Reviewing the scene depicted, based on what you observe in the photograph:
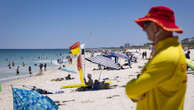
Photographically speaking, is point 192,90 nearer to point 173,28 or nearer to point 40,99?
point 40,99

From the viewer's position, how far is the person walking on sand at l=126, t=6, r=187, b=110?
1.20 metres

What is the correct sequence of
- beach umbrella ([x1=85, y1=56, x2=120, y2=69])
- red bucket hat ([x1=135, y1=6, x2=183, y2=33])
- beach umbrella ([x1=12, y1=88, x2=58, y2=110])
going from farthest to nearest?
beach umbrella ([x1=85, y1=56, x2=120, y2=69]) < beach umbrella ([x1=12, y1=88, x2=58, y2=110]) < red bucket hat ([x1=135, y1=6, x2=183, y2=33])

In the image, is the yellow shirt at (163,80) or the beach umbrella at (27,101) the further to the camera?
the beach umbrella at (27,101)

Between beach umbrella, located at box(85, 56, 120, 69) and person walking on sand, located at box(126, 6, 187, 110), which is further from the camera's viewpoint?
beach umbrella, located at box(85, 56, 120, 69)

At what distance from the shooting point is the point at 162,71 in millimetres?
1187

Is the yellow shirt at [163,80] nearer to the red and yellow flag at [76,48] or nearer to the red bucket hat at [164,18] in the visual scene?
the red bucket hat at [164,18]

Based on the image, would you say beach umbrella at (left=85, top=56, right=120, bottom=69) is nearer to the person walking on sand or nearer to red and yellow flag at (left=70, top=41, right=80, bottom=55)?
red and yellow flag at (left=70, top=41, right=80, bottom=55)

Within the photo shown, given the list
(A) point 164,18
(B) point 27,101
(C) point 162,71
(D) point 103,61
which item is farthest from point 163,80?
(D) point 103,61

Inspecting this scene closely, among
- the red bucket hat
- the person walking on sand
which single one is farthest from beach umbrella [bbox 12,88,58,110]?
the red bucket hat

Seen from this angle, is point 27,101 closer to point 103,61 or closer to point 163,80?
point 163,80

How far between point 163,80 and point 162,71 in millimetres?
73

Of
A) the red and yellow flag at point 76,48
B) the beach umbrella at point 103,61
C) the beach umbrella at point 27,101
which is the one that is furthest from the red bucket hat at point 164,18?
the red and yellow flag at point 76,48

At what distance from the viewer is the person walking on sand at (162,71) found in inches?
47.3

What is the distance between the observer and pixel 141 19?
140cm
